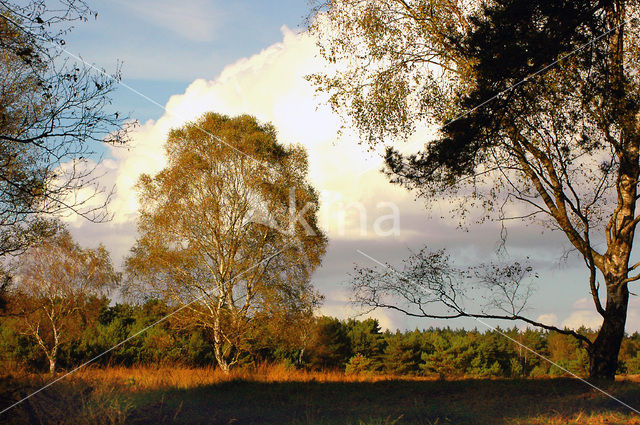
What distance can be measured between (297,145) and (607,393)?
44.0 feet

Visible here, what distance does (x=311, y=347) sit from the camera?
32.7m

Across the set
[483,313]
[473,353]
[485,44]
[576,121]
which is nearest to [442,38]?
[485,44]

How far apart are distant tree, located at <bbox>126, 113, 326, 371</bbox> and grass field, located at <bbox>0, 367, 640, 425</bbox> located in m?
5.59

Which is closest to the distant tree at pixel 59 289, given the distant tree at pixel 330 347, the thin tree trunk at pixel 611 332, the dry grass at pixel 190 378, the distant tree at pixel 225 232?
the distant tree at pixel 225 232

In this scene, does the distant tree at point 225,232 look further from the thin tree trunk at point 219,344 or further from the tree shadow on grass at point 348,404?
the tree shadow on grass at point 348,404

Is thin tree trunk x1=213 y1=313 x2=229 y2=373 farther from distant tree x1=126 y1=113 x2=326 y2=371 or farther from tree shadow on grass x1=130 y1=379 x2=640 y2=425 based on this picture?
tree shadow on grass x1=130 y1=379 x2=640 y2=425

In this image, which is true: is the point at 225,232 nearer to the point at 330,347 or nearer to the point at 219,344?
the point at 219,344

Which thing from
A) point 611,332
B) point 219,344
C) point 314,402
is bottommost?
point 314,402

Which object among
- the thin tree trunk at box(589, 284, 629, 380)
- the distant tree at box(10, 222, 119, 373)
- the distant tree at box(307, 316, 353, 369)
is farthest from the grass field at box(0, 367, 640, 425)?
the distant tree at box(307, 316, 353, 369)

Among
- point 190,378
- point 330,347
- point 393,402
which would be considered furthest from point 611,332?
point 330,347

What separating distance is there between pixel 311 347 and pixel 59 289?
51.6 ft

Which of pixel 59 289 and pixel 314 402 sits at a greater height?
pixel 59 289

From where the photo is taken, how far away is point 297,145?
1936 cm

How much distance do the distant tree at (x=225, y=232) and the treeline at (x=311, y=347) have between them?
2.90 ft
